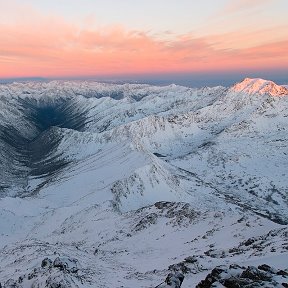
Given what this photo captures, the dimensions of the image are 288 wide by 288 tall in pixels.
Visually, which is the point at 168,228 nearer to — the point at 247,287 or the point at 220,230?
the point at 220,230

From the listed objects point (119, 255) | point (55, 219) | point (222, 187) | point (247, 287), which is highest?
point (247, 287)

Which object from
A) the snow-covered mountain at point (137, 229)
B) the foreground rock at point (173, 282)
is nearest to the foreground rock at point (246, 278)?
the foreground rock at point (173, 282)

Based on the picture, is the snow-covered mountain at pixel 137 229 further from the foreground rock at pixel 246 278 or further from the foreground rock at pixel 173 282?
the foreground rock at pixel 246 278

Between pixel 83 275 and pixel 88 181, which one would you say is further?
pixel 88 181

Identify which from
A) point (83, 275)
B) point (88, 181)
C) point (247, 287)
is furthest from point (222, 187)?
point (247, 287)

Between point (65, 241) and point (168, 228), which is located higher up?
point (168, 228)

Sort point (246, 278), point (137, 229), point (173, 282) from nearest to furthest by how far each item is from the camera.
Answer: point (246, 278)
point (173, 282)
point (137, 229)

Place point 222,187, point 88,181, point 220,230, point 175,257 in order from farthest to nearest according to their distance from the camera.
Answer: point 222,187
point 88,181
point 220,230
point 175,257

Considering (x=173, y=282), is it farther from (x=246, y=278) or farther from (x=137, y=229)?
(x=137, y=229)

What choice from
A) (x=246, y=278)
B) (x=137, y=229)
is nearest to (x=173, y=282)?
(x=246, y=278)
